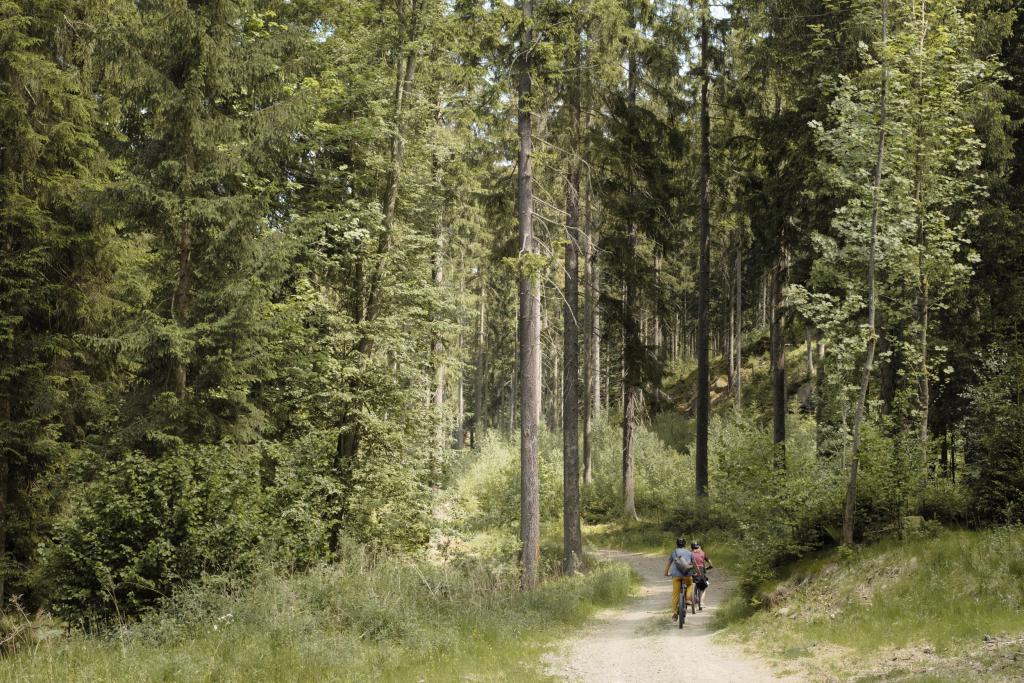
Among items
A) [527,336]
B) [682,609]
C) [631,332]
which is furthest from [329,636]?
[631,332]

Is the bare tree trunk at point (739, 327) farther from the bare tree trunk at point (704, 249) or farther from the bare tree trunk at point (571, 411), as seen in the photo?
the bare tree trunk at point (571, 411)

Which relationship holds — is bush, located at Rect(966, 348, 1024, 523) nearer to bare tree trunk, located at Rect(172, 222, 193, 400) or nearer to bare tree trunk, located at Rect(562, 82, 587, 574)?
bare tree trunk, located at Rect(562, 82, 587, 574)

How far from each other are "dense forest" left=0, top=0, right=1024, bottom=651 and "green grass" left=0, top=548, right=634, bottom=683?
3.58 ft

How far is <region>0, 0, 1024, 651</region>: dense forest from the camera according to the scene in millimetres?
12016

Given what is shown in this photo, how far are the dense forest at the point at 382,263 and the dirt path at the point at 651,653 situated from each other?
2116mm

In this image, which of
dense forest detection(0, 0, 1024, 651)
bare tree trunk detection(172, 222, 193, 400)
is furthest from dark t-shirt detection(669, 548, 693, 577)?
bare tree trunk detection(172, 222, 193, 400)

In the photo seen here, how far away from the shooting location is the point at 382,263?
18.4 meters

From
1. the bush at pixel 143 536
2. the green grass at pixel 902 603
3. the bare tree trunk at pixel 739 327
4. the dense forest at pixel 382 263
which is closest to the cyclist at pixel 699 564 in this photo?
the dense forest at pixel 382 263

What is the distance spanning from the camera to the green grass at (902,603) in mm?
8938

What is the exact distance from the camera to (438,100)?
25.0 metres

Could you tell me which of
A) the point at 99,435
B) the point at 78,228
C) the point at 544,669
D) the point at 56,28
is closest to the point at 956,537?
the point at 544,669

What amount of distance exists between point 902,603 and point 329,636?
8.36m

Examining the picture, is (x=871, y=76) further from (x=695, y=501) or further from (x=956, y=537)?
(x=695, y=501)

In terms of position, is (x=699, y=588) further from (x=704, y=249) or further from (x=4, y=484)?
(x=704, y=249)
